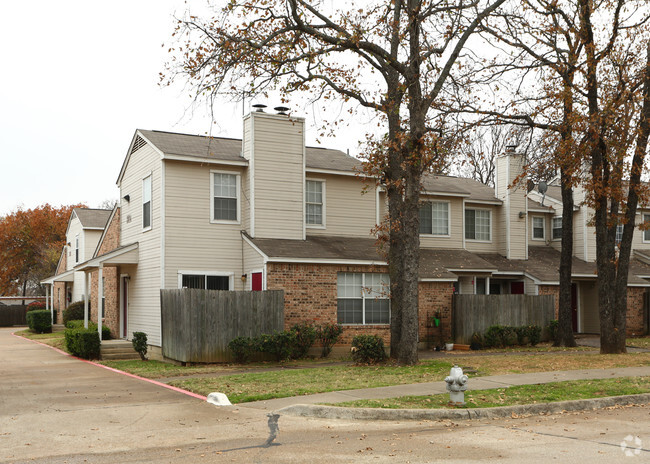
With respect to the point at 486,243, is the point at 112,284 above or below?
below

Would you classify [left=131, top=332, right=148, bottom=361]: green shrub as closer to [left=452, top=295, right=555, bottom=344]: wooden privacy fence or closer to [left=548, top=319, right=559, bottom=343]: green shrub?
[left=452, top=295, right=555, bottom=344]: wooden privacy fence

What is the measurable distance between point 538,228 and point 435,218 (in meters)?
7.83

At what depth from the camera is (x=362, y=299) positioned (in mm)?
21078

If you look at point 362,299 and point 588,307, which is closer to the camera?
point 362,299

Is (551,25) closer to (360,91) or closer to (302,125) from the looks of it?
(360,91)

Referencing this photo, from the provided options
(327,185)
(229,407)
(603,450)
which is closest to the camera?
(603,450)

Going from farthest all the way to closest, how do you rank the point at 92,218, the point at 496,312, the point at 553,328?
1. the point at 92,218
2. the point at 553,328
3. the point at 496,312

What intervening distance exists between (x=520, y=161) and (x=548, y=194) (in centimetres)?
618

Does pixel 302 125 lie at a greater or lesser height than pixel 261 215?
greater

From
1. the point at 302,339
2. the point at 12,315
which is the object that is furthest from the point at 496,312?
the point at 12,315

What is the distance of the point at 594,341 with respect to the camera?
25406 millimetres

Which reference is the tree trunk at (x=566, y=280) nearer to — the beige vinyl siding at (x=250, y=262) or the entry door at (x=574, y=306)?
the entry door at (x=574, y=306)

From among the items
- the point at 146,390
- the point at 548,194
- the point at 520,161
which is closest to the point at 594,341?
the point at 520,161

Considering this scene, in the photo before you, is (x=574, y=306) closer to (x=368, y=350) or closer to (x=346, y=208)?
(x=346, y=208)
